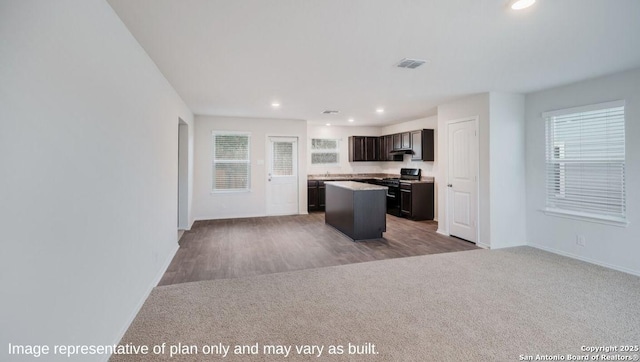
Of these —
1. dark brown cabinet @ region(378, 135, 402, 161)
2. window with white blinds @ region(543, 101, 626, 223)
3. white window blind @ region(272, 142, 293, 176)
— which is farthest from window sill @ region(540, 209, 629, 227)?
white window blind @ region(272, 142, 293, 176)

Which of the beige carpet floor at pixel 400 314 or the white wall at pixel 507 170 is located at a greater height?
the white wall at pixel 507 170

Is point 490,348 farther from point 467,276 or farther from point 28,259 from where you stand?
point 28,259

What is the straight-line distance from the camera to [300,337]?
2.26 meters

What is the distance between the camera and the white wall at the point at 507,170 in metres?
4.60

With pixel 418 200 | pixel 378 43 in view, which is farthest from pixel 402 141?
pixel 378 43

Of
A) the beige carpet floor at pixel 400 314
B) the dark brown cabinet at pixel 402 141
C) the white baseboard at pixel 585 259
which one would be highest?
the dark brown cabinet at pixel 402 141

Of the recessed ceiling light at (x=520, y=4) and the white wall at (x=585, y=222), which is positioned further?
the white wall at (x=585, y=222)

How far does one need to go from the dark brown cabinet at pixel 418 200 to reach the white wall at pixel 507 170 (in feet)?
7.52

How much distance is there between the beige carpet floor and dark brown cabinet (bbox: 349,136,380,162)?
17.2ft

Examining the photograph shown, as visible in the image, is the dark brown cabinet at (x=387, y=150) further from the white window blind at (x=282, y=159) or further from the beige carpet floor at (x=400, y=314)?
the beige carpet floor at (x=400, y=314)

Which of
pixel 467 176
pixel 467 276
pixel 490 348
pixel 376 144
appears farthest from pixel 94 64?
pixel 376 144

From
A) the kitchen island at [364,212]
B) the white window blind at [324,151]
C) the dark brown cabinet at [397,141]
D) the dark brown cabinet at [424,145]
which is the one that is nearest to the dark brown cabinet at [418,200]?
the dark brown cabinet at [424,145]

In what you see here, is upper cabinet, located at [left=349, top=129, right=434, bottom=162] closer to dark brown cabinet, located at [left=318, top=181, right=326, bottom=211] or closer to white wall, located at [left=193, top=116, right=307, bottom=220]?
dark brown cabinet, located at [left=318, top=181, right=326, bottom=211]

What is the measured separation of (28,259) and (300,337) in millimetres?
1697
